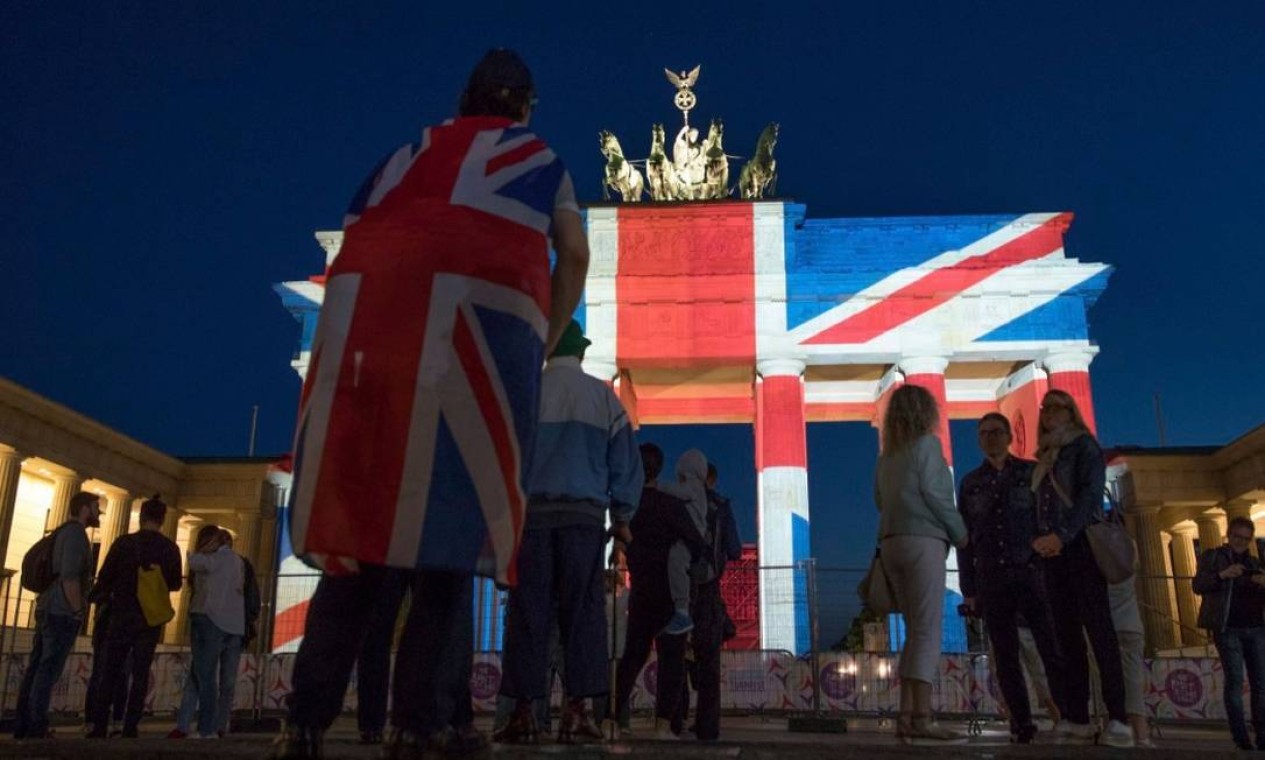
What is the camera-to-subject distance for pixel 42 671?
7.21 m

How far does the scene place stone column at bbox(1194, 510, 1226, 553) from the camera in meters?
31.9

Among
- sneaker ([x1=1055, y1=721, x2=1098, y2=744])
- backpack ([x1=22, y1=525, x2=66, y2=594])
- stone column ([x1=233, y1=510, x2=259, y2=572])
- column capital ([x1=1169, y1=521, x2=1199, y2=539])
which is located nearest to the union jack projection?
stone column ([x1=233, y1=510, x2=259, y2=572])

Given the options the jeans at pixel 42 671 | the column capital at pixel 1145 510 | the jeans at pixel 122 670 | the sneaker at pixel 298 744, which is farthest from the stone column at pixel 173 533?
the sneaker at pixel 298 744

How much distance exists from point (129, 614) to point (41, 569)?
25.9 inches

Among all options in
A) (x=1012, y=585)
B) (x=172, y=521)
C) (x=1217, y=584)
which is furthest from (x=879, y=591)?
(x=172, y=521)

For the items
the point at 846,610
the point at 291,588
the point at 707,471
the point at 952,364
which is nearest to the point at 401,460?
the point at 707,471

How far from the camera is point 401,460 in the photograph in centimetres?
254

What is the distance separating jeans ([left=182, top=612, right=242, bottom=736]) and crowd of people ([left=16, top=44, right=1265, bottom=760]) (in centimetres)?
3

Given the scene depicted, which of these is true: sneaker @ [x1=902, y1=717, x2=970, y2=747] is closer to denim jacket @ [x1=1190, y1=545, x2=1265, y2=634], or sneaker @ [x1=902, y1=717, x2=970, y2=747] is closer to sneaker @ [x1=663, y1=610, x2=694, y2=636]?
sneaker @ [x1=663, y1=610, x2=694, y2=636]

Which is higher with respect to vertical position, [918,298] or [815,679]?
[918,298]

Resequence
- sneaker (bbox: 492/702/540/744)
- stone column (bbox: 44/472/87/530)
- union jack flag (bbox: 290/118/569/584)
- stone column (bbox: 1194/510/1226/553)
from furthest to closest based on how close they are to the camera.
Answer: stone column (bbox: 1194/510/1226/553) < stone column (bbox: 44/472/87/530) < sneaker (bbox: 492/702/540/744) < union jack flag (bbox: 290/118/569/584)

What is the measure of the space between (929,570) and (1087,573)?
872mm

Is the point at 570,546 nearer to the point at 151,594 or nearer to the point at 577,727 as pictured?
the point at 577,727

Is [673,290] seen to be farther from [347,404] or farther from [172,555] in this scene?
[347,404]
